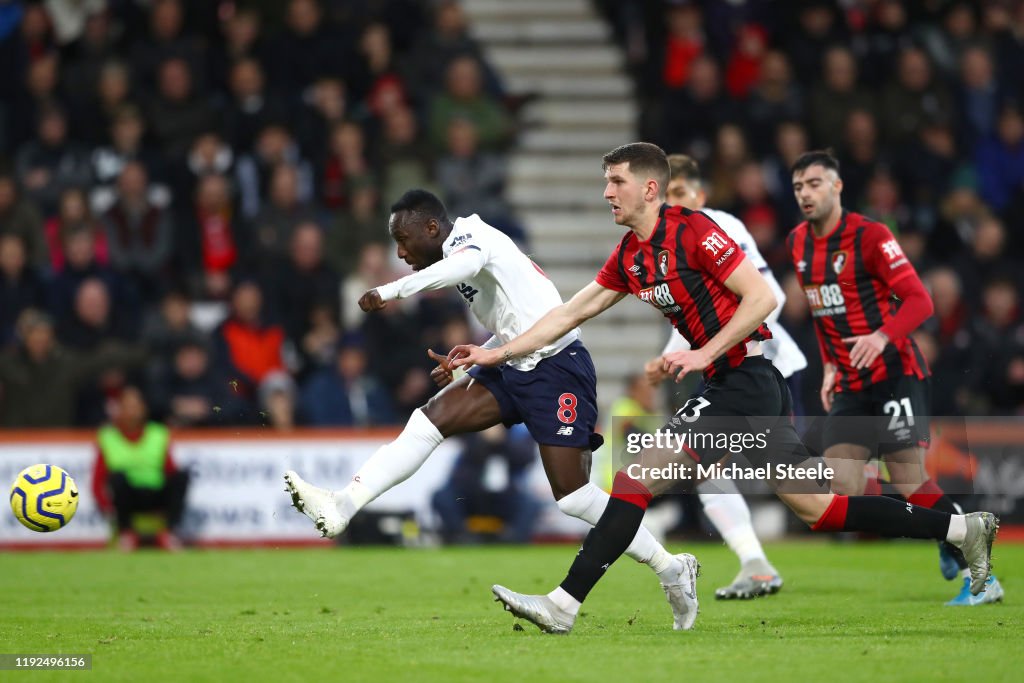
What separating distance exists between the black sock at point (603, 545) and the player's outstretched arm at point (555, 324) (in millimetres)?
1003

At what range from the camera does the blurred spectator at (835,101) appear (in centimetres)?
1816

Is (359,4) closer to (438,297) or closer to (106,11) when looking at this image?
(106,11)

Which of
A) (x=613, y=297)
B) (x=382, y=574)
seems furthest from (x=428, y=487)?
(x=613, y=297)

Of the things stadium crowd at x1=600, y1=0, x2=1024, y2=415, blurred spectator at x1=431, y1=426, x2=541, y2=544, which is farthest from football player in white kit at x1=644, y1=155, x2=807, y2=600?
stadium crowd at x1=600, y1=0, x2=1024, y2=415

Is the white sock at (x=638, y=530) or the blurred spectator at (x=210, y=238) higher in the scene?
the blurred spectator at (x=210, y=238)

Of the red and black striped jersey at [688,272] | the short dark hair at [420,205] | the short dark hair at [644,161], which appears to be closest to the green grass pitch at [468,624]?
the red and black striped jersey at [688,272]

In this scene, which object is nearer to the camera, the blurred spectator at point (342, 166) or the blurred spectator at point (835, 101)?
the blurred spectator at point (342, 166)

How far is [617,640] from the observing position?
24.0 feet

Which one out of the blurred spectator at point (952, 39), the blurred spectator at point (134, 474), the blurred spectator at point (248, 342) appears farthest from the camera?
the blurred spectator at point (952, 39)

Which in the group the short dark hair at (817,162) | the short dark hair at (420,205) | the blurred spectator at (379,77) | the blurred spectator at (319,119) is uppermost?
the blurred spectator at (379,77)

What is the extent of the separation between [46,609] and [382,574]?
3141 millimetres

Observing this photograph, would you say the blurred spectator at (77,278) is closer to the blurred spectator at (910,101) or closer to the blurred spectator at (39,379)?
the blurred spectator at (39,379)

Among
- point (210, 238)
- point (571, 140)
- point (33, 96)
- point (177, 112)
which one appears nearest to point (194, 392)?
point (210, 238)
